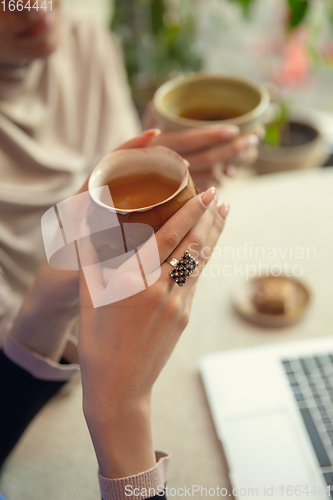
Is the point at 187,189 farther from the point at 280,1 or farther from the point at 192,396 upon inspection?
the point at 280,1

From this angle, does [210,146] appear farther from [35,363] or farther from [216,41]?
[216,41]

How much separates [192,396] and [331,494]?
0.63 feet

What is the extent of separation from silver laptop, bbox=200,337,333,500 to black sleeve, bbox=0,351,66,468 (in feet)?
0.69

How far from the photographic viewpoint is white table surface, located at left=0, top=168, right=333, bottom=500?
18.4 inches

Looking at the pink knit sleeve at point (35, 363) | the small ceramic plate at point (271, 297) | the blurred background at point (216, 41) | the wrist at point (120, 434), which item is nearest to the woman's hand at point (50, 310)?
the pink knit sleeve at point (35, 363)

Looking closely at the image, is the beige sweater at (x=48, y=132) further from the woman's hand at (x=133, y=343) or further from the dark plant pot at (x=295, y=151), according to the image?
the dark plant pot at (x=295, y=151)

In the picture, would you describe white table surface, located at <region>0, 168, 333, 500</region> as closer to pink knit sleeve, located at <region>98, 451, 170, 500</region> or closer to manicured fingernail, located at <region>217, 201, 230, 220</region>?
pink knit sleeve, located at <region>98, 451, 170, 500</region>

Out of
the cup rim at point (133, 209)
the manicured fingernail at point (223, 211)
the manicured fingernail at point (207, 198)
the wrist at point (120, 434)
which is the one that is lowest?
the wrist at point (120, 434)

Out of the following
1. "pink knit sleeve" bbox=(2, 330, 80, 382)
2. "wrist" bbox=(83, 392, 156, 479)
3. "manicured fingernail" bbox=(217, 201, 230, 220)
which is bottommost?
"pink knit sleeve" bbox=(2, 330, 80, 382)

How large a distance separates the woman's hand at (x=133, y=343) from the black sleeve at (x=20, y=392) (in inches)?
6.7

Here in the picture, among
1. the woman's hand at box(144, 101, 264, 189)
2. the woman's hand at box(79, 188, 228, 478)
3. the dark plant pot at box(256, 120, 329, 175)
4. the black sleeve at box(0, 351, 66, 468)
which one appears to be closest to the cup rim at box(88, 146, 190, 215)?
the woman's hand at box(79, 188, 228, 478)

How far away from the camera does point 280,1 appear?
142 centimetres

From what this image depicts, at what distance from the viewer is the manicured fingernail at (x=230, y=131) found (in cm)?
55

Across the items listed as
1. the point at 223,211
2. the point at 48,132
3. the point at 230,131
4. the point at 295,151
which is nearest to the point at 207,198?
the point at 223,211
